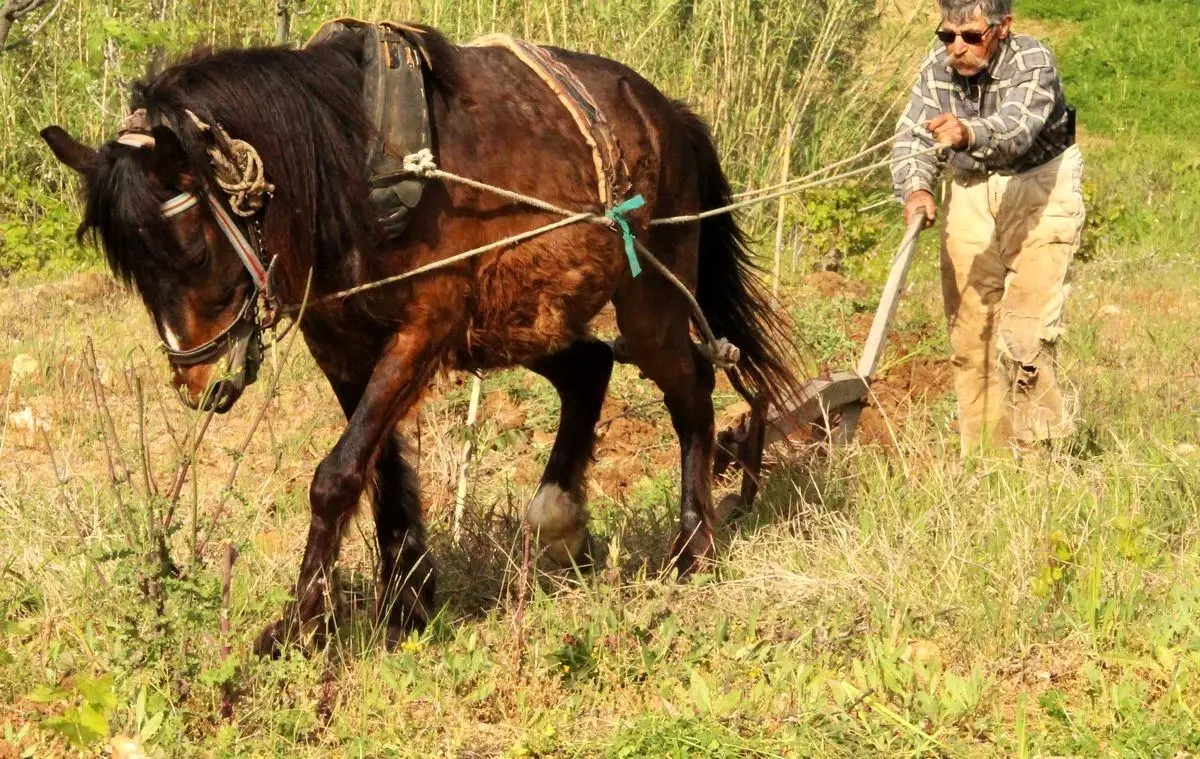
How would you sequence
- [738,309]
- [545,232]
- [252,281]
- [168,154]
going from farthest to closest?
1. [738,309]
2. [545,232]
3. [252,281]
4. [168,154]

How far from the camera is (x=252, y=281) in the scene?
408 centimetres

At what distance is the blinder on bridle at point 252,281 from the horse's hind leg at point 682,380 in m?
1.52

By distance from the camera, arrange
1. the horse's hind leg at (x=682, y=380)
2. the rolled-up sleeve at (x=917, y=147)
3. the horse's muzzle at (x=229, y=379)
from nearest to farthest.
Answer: the horse's muzzle at (x=229, y=379)
the horse's hind leg at (x=682, y=380)
the rolled-up sleeve at (x=917, y=147)

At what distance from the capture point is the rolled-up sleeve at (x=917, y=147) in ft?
17.9

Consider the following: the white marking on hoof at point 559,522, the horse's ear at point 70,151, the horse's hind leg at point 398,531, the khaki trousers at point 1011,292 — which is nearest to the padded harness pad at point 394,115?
the horse's ear at point 70,151

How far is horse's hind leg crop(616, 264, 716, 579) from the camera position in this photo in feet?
17.5

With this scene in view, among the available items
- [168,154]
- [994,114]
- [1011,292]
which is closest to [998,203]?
[1011,292]

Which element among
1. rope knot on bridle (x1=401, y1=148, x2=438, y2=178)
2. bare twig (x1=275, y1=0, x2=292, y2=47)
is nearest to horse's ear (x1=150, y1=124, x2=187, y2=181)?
rope knot on bridle (x1=401, y1=148, x2=438, y2=178)

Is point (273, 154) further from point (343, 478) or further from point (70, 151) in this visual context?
point (343, 478)

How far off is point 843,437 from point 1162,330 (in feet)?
9.13

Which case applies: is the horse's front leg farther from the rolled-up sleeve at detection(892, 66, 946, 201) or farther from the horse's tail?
the rolled-up sleeve at detection(892, 66, 946, 201)

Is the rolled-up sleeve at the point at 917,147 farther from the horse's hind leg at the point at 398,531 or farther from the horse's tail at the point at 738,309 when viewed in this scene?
the horse's hind leg at the point at 398,531

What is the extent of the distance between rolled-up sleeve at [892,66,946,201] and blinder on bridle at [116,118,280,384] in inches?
A: 94.0

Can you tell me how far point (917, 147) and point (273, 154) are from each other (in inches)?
99.9
